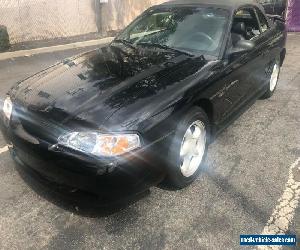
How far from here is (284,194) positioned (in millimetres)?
3621

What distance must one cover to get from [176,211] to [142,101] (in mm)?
1057

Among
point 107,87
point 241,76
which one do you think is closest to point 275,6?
point 241,76

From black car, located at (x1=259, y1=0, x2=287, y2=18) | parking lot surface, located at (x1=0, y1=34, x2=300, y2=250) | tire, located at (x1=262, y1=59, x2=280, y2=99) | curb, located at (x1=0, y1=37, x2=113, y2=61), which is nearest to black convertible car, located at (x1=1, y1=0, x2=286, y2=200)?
parking lot surface, located at (x1=0, y1=34, x2=300, y2=250)

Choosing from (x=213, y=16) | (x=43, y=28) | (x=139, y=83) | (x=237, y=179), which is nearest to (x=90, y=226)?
(x=139, y=83)

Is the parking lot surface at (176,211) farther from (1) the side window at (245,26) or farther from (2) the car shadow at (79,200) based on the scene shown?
(1) the side window at (245,26)

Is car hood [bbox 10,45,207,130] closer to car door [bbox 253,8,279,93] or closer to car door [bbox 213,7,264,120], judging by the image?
car door [bbox 213,7,264,120]

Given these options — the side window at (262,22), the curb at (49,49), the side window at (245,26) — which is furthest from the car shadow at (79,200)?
the curb at (49,49)

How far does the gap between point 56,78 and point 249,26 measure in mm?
2930

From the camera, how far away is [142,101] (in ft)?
10.3

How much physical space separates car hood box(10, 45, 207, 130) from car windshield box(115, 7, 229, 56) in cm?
24

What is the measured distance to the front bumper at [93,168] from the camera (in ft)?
9.09

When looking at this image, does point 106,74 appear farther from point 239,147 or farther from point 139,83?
point 239,147

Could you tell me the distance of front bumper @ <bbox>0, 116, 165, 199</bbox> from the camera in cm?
277

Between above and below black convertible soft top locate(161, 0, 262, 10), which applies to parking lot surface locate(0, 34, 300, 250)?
below
